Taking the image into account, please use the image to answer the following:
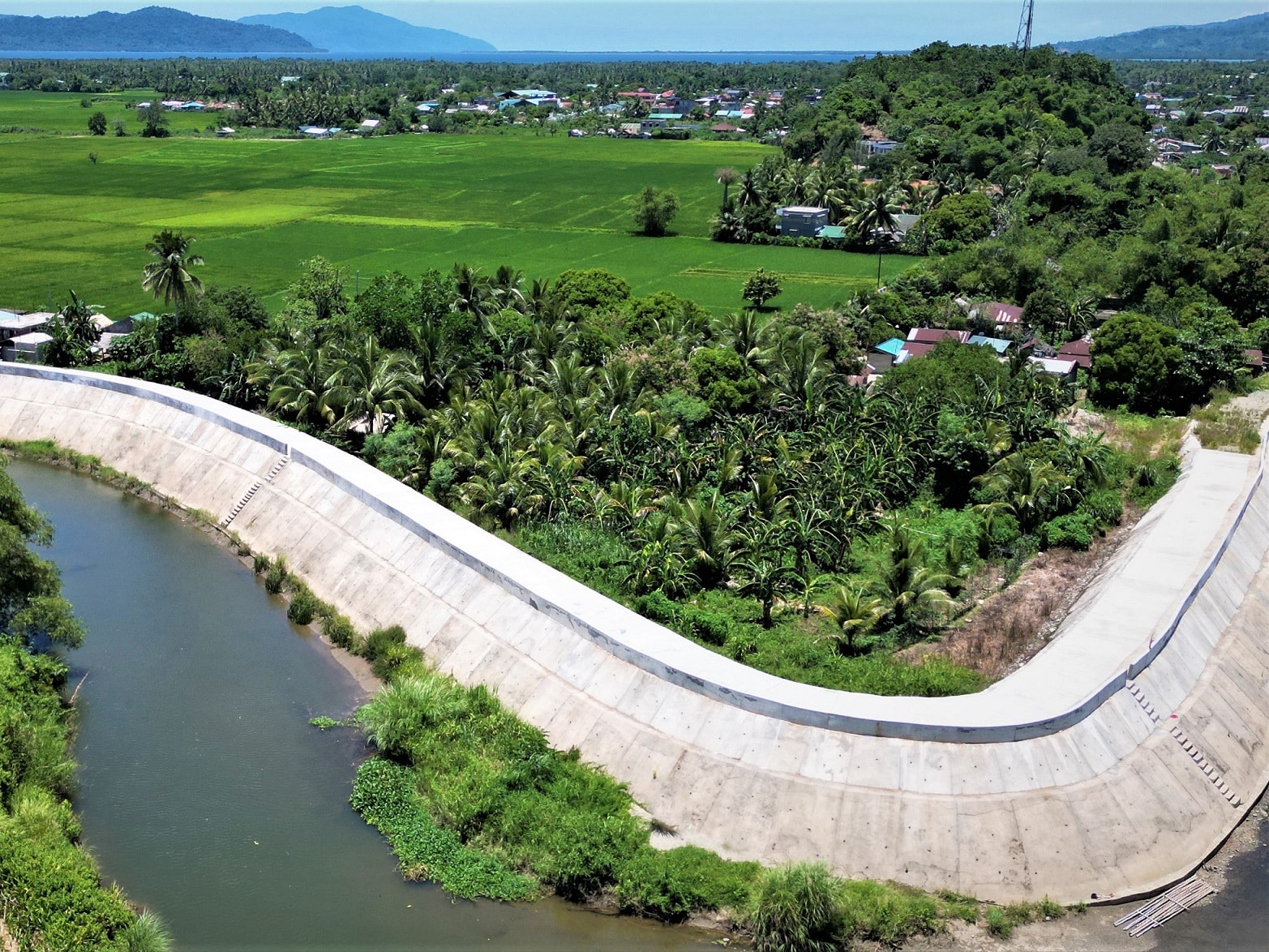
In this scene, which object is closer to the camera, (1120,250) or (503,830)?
(503,830)

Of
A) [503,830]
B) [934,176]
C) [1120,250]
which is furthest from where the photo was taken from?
[934,176]

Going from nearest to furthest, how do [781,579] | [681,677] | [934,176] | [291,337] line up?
[681,677] < [781,579] < [291,337] < [934,176]

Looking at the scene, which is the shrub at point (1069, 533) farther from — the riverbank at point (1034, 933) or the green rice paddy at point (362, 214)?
the green rice paddy at point (362, 214)

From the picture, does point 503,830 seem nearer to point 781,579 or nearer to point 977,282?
point 781,579

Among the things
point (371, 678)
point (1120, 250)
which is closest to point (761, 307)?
point (1120, 250)

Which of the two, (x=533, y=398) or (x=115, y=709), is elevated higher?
(x=533, y=398)

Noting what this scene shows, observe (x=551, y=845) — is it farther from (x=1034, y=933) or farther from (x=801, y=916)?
(x=1034, y=933)
